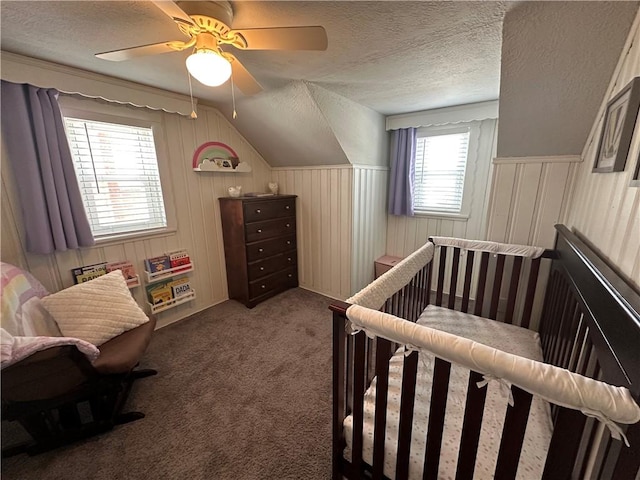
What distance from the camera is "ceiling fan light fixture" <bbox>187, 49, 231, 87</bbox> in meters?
1.05

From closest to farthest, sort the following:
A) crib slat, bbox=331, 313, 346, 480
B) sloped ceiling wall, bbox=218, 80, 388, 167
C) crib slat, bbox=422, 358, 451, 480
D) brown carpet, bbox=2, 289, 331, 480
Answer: crib slat, bbox=422, 358, 451, 480 < crib slat, bbox=331, 313, 346, 480 < brown carpet, bbox=2, 289, 331, 480 < sloped ceiling wall, bbox=218, 80, 388, 167

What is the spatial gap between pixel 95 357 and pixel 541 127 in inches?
116

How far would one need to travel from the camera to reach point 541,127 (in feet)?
5.20

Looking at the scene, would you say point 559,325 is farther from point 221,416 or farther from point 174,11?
point 174,11

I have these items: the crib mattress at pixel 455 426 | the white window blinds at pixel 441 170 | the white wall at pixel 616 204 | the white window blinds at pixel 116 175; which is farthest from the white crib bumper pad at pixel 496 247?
the white window blinds at pixel 116 175

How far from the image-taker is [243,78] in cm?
143

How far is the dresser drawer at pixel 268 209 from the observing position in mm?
2642

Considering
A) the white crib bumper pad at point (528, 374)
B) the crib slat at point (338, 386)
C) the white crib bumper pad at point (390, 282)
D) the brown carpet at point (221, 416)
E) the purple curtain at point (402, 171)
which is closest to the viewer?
the white crib bumper pad at point (528, 374)

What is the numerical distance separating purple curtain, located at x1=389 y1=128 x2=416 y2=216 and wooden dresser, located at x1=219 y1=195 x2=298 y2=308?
1.26 metres

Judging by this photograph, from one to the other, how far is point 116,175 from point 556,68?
3.04m

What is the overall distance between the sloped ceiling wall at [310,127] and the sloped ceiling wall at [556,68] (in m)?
1.26

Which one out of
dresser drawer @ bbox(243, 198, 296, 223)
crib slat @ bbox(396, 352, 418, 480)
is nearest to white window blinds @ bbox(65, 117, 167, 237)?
dresser drawer @ bbox(243, 198, 296, 223)

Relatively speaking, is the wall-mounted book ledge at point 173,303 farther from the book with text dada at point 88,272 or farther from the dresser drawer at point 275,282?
the dresser drawer at point 275,282

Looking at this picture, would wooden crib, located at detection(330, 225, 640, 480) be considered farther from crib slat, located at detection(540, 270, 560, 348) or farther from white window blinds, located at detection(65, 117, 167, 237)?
white window blinds, located at detection(65, 117, 167, 237)
